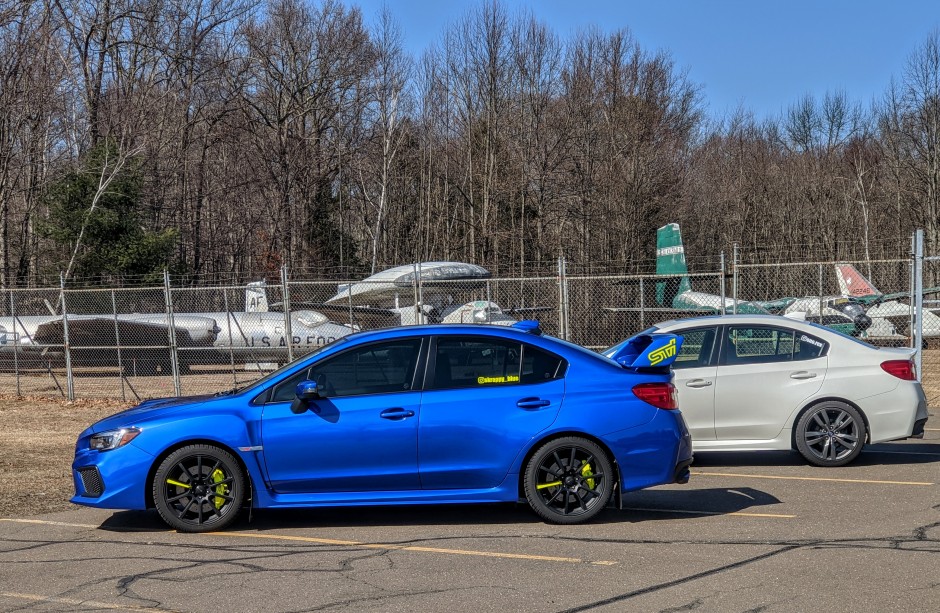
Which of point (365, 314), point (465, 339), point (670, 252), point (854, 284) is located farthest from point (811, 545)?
point (670, 252)

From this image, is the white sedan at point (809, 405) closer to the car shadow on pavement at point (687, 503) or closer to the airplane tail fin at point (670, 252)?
the car shadow on pavement at point (687, 503)

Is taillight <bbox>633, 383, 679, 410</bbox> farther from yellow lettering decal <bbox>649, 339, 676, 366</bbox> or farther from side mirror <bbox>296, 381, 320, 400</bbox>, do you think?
side mirror <bbox>296, 381, 320, 400</bbox>

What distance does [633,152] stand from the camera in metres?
42.6

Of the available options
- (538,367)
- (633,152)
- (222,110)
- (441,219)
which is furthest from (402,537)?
(441,219)

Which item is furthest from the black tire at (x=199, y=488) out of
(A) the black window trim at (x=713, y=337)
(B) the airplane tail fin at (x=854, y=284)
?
(B) the airplane tail fin at (x=854, y=284)

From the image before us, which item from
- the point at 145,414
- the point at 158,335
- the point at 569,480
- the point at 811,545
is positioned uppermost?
the point at 145,414

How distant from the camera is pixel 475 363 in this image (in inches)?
305

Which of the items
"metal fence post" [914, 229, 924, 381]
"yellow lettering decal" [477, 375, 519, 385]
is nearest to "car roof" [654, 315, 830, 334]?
"yellow lettering decal" [477, 375, 519, 385]

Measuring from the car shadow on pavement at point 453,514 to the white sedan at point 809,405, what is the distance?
1.41m

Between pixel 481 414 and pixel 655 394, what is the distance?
1.36 meters

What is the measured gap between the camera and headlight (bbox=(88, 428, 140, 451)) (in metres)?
7.54

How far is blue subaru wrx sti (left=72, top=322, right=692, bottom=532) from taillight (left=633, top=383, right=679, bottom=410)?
0.01 m

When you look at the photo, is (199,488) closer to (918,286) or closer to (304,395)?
(304,395)

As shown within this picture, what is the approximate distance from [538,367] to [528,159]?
37.9 m
